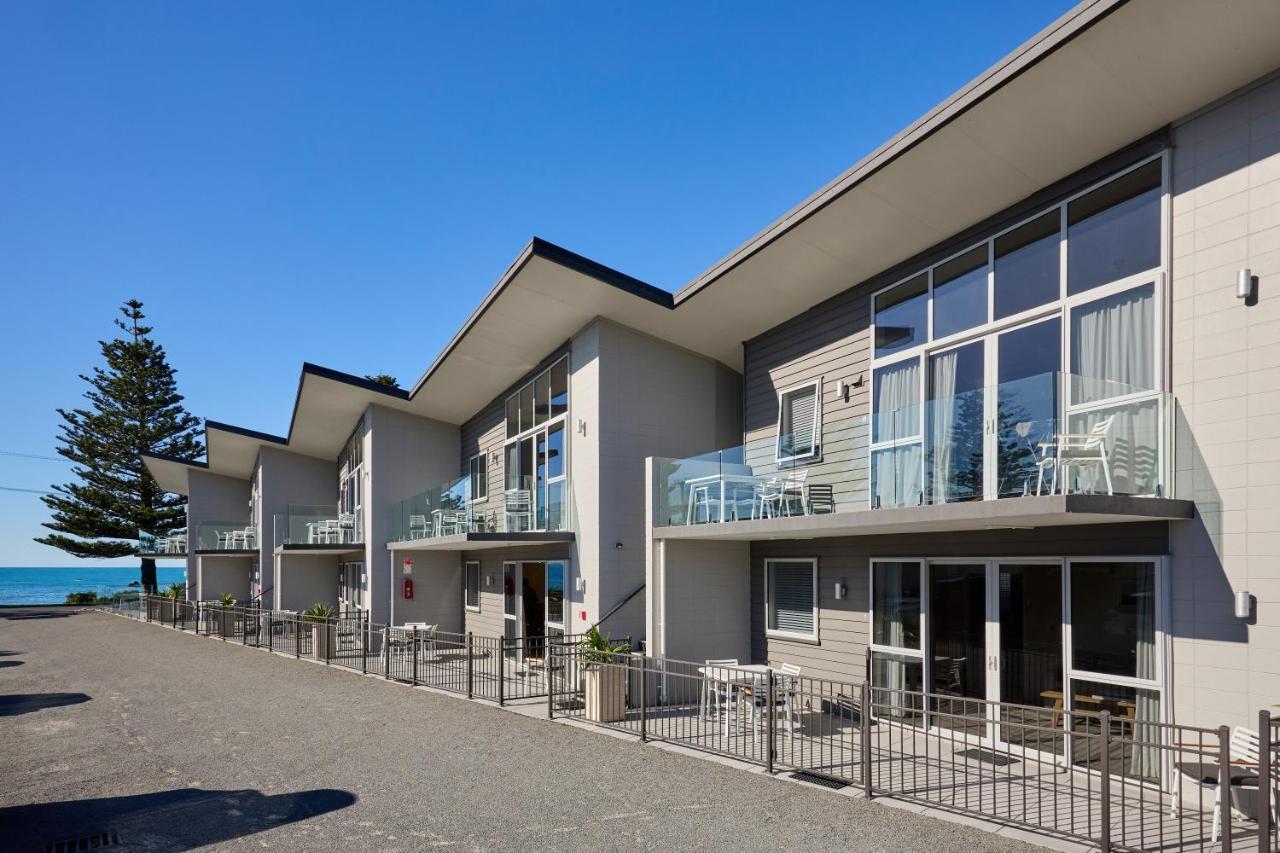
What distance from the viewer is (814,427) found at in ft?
41.2

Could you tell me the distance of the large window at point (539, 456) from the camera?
1591 centimetres

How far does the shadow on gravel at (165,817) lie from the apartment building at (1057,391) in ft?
19.6

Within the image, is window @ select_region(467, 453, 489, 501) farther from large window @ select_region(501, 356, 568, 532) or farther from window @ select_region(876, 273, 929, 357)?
window @ select_region(876, 273, 929, 357)

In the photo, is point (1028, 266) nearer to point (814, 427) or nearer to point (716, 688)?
point (814, 427)

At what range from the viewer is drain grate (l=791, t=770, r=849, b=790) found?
26.3ft

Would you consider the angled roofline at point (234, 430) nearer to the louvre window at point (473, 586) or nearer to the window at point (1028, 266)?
the louvre window at point (473, 586)

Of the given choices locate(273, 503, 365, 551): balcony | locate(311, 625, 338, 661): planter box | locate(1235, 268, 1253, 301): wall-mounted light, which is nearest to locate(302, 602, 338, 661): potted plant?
locate(311, 625, 338, 661): planter box

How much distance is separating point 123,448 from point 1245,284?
49.5m

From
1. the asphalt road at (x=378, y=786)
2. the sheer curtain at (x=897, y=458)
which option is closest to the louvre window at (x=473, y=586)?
the asphalt road at (x=378, y=786)

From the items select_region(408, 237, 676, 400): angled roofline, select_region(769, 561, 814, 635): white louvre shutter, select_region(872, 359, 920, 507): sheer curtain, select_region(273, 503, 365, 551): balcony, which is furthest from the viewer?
select_region(273, 503, 365, 551): balcony

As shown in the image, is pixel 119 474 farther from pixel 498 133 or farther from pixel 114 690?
pixel 498 133

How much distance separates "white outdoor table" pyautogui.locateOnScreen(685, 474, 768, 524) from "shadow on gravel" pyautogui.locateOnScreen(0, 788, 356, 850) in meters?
6.09

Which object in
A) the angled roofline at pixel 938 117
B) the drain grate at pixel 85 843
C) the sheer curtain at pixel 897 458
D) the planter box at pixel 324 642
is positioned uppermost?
the angled roofline at pixel 938 117

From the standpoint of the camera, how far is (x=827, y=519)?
9.90 meters
